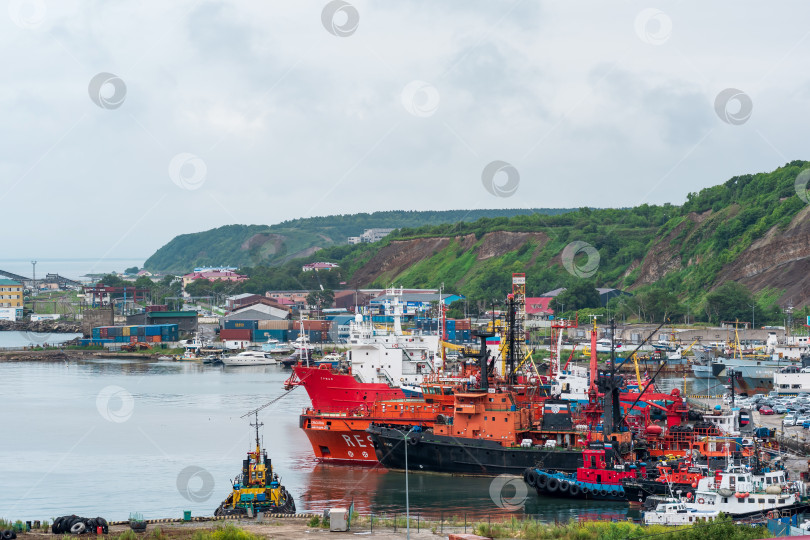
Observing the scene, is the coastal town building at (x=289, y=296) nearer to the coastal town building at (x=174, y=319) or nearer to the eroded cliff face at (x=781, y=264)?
the coastal town building at (x=174, y=319)

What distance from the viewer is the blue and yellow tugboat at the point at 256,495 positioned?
30.8 m

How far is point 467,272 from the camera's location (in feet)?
507

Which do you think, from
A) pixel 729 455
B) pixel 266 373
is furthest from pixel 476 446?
pixel 266 373

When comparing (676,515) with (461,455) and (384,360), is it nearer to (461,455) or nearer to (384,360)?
(461,455)

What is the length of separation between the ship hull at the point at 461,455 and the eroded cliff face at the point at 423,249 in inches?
4501

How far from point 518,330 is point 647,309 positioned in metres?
65.6

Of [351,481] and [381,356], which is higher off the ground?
[381,356]

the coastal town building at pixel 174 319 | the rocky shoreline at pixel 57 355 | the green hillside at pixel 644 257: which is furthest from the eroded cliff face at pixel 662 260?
the rocky shoreline at pixel 57 355

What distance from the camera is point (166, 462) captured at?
42.3 m

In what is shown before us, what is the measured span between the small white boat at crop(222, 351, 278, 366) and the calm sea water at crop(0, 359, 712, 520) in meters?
28.6

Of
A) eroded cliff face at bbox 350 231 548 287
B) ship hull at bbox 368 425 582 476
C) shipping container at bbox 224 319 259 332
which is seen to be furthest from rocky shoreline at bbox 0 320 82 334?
ship hull at bbox 368 425 582 476

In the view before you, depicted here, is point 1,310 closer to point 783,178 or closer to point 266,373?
point 266,373

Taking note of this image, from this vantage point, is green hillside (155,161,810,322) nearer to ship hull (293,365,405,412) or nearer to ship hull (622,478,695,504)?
ship hull (293,365,405,412)

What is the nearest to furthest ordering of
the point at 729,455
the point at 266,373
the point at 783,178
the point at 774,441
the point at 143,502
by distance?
the point at 729,455, the point at 143,502, the point at 774,441, the point at 266,373, the point at 783,178
